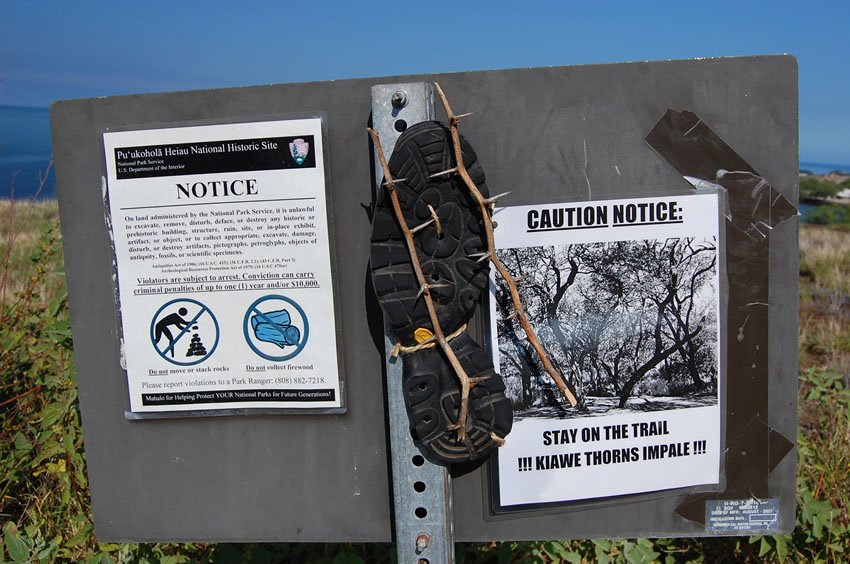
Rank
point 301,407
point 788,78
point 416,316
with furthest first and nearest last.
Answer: point 301,407, point 788,78, point 416,316

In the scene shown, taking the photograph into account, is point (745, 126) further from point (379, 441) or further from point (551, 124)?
point (379, 441)

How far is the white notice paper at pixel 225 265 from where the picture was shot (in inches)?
66.2

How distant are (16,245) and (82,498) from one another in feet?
19.3

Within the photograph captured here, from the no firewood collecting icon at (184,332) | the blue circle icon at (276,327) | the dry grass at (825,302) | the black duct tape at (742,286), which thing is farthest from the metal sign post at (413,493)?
the dry grass at (825,302)

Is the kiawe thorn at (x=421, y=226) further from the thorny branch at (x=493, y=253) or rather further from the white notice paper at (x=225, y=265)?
the white notice paper at (x=225, y=265)

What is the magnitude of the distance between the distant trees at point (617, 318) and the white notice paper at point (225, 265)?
19.7 inches

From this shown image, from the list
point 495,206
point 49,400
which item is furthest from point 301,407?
point 49,400

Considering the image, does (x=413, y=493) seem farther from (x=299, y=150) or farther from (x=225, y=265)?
(x=299, y=150)

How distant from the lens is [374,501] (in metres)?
1.82

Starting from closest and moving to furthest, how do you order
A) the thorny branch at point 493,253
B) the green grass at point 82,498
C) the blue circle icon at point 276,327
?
1. the thorny branch at point 493,253
2. the blue circle icon at point 276,327
3. the green grass at point 82,498

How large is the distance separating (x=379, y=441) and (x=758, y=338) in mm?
1031

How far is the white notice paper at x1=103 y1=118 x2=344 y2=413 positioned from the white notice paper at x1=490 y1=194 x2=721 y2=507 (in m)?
0.49

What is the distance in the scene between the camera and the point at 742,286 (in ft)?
5.62

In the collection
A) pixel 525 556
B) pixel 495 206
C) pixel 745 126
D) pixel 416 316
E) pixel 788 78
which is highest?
pixel 788 78
